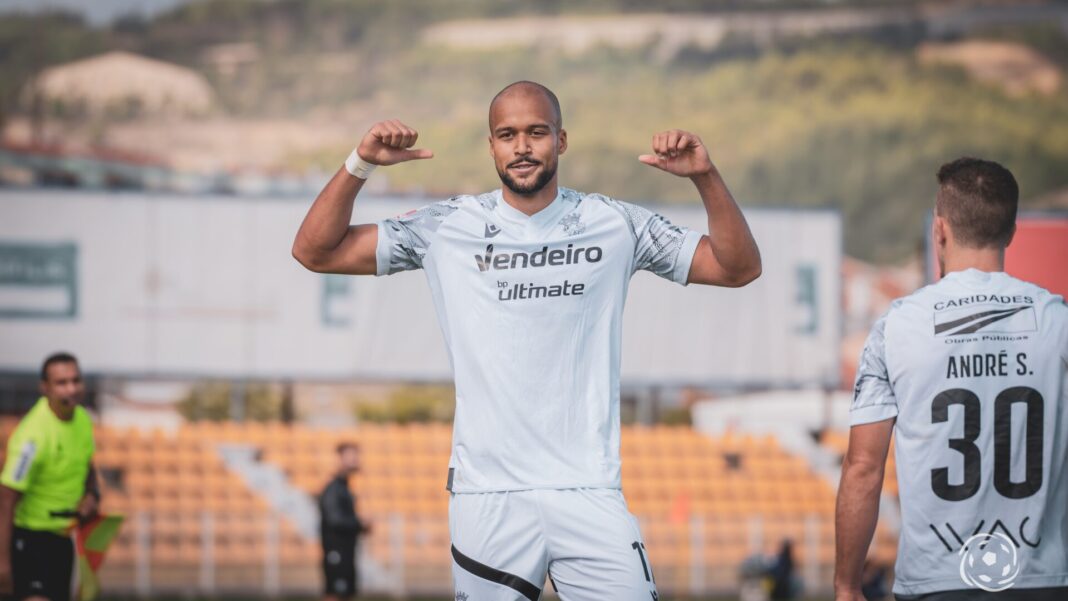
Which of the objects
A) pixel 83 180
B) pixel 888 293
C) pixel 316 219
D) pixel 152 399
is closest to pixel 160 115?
pixel 83 180

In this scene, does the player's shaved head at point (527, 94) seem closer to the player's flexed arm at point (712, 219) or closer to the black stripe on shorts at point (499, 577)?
the player's flexed arm at point (712, 219)

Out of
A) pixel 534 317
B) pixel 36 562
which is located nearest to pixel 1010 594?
pixel 534 317

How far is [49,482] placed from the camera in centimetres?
773

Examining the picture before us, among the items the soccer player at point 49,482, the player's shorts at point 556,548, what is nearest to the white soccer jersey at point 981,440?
the player's shorts at point 556,548

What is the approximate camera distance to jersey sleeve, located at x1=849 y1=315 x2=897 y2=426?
3.79 meters

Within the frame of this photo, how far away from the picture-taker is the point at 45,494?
7.75 m

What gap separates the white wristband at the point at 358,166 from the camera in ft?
13.9

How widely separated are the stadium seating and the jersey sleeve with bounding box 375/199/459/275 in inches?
601

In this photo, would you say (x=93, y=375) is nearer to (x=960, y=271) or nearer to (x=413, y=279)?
(x=413, y=279)

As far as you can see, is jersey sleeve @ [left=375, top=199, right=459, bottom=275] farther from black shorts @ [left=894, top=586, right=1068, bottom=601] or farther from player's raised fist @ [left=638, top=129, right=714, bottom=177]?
black shorts @ [left=894, top=586, right=1068, bottom=601]

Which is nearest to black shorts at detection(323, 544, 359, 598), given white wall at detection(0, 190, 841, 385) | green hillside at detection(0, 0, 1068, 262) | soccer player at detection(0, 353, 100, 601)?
soccer player at detection(0, 353, 100, 601)

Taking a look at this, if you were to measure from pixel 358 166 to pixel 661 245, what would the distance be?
100 cm

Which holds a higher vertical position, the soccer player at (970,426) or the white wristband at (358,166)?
the white wristband at (358,166)

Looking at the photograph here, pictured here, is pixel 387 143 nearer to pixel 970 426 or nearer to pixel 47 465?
pixel 970 426
